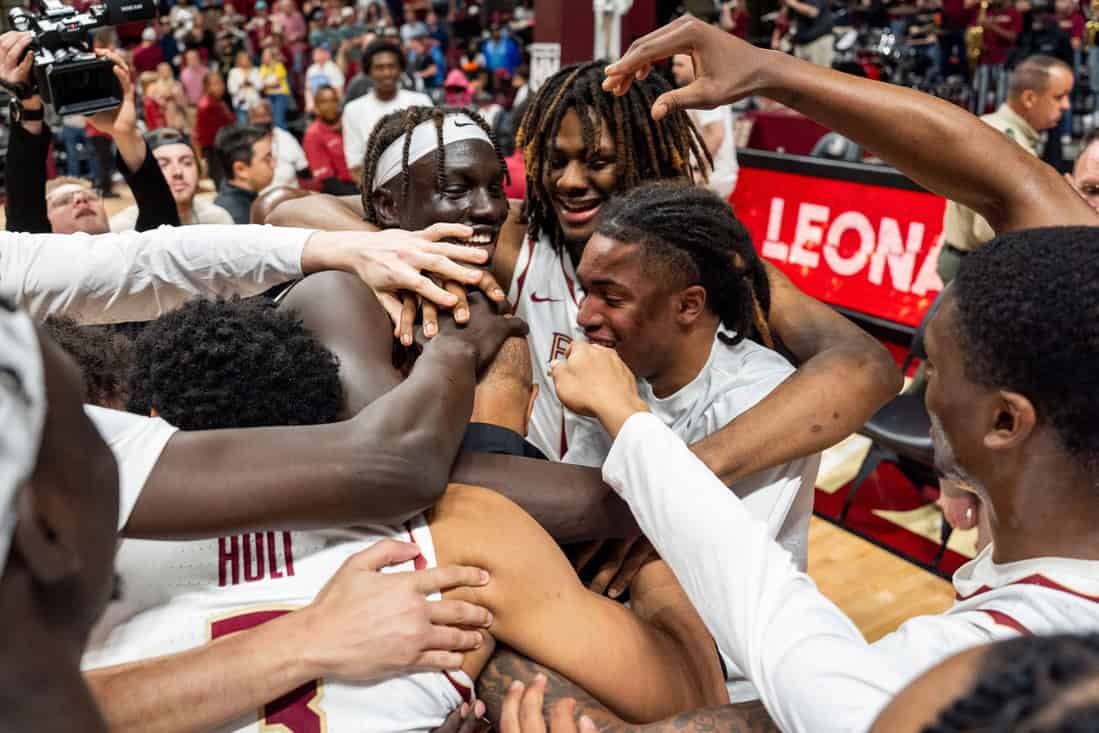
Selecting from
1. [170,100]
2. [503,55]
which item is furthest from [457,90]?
[170,100]

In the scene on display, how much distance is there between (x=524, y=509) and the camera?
5.19ft

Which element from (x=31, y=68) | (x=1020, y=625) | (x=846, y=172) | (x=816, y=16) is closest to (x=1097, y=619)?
(x=1020, y=625)

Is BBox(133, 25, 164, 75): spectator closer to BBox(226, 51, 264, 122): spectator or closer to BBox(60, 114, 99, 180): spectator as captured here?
BBox(226, 51, 264, 122): spectator

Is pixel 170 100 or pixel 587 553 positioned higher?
pixel 587 553

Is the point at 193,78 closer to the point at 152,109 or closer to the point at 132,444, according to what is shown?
the point at 152,109

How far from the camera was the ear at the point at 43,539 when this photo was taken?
703 mm

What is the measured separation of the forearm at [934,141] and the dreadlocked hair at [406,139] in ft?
2.29

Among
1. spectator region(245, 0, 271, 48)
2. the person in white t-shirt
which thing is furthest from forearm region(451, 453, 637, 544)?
spectator region(245, 0, 271, 48)

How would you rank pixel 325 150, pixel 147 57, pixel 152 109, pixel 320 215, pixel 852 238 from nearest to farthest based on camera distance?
pixel 320 215 → pixel 852 238 → pixel 325 150 → pixel 152 109 → pixel 147 57

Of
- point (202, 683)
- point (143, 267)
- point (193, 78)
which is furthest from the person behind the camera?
point (193, 78)

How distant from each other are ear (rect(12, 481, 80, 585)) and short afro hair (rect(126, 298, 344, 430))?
1.89 ft

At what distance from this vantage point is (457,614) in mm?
1260

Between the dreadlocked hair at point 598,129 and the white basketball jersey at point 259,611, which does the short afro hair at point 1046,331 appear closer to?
the white basketball jersey at point 259,611

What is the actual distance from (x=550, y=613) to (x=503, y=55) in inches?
553
